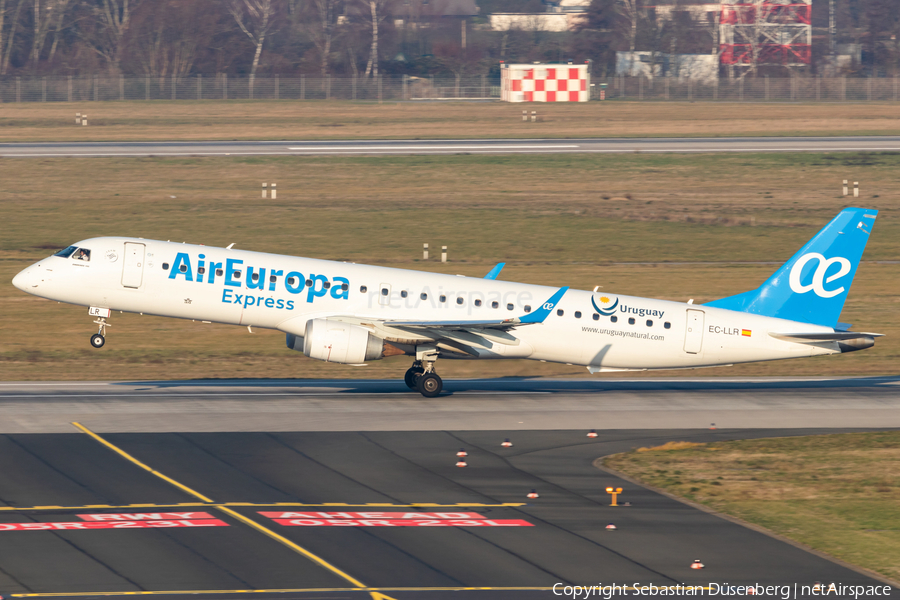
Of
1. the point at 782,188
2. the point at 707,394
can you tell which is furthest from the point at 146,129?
the point at 707,394

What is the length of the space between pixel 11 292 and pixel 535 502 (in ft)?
126

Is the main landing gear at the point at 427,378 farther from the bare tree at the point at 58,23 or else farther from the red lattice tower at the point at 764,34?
the red lattice tower at the point at 764,34

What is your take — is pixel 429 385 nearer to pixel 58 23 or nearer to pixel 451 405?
pixel 451 405

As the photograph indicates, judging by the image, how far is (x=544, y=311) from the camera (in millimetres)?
36656

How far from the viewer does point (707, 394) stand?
3966 centimetres

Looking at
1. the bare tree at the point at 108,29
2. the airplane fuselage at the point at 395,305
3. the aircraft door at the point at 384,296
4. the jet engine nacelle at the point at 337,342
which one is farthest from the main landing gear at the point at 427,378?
the bare tree at the point at 108,29

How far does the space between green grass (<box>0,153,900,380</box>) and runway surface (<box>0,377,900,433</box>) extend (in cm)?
395

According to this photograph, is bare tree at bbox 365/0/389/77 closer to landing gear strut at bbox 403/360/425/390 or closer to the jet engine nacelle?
landing gear strut at bbox 403/360/425/390

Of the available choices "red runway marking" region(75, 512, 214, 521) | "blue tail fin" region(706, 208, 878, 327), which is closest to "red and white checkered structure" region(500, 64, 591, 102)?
"blue tail fin" region(706, 208, 878, 327)

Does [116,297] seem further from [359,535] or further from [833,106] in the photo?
[833,106]

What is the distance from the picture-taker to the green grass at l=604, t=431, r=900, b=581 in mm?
23953

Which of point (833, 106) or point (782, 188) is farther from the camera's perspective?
point (833, 106)

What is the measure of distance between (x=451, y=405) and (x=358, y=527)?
13.3 meters

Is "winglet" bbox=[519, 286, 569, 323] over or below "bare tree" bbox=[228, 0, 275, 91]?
below
